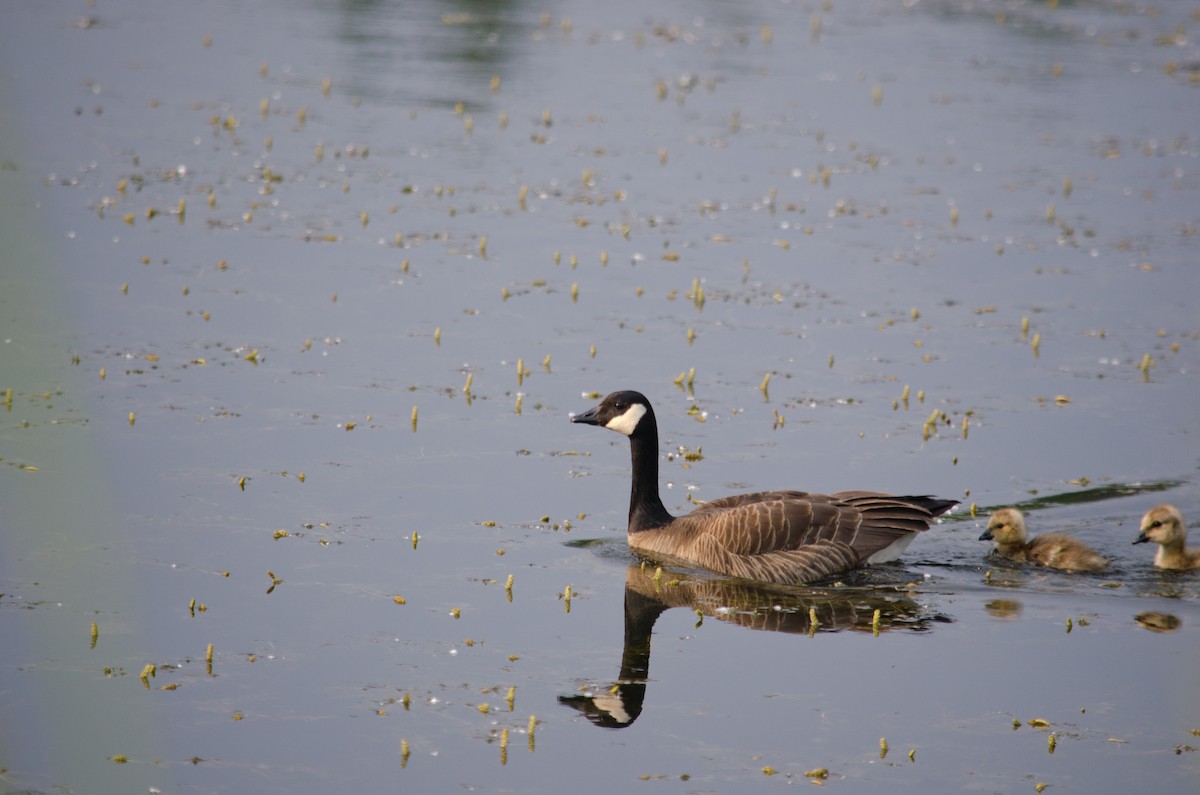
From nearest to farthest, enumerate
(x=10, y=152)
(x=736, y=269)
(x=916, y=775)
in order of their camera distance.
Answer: (x=916, y=775) → (x=736, y=269) → (x=10, y=152)

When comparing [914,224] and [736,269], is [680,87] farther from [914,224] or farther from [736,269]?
[736,269]

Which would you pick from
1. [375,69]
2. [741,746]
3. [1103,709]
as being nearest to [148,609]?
[741,746]

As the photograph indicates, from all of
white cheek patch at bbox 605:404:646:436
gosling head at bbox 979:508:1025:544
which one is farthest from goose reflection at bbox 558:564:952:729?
white cheek patch at bbox 605:404:646:436

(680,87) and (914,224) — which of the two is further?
(680,87)

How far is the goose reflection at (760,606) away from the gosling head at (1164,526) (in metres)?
2.00

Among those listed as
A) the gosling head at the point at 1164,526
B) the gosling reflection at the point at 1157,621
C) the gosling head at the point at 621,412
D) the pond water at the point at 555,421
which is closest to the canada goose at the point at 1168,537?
the gosling head at the point at 1164,526

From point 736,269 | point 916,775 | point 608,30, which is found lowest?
point 916,775

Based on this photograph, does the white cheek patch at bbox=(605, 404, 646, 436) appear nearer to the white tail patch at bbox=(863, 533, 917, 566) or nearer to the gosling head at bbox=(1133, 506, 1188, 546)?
the white tail patch at bbox=(863, 533, 917, 566)

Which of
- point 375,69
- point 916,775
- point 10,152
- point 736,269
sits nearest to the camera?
point 916,775

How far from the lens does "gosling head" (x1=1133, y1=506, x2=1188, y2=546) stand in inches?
A: 449

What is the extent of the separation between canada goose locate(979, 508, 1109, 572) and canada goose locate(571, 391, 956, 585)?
1.75 feet

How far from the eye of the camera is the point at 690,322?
17219mm

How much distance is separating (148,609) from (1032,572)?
6.42 metres

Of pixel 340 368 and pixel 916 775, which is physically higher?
pixel 340 368
